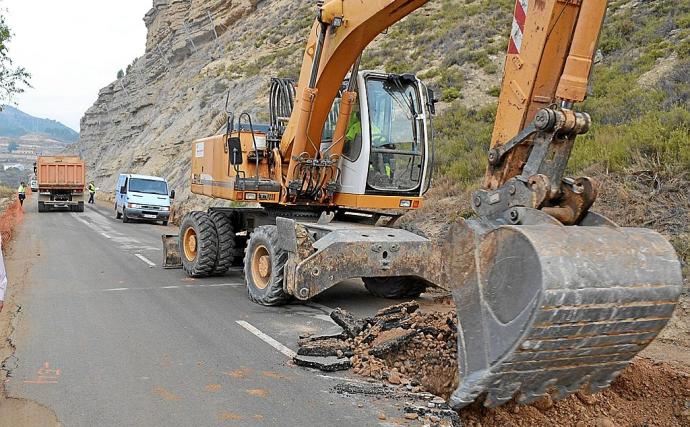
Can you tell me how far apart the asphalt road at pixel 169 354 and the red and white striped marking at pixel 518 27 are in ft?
9.63

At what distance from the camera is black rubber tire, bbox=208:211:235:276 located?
438 inches

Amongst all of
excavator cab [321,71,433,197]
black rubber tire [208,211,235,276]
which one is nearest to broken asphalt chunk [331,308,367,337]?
excavator cab [321,71,433,197]

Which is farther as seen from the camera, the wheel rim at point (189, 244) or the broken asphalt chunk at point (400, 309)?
the wheel rim at point (189, 244)

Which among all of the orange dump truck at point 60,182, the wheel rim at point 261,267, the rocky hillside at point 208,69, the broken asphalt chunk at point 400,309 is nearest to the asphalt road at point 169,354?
the wheel rim at point 261,267

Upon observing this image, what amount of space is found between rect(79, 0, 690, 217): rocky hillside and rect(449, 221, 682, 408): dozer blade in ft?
25.5

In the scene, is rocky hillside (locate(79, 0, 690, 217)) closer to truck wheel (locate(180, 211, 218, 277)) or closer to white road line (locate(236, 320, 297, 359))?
truck wheel (locate(180, 211, 218, 277))

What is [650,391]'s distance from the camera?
18.2 ft

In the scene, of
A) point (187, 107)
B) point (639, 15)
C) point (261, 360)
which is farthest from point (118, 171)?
point (261, 360)

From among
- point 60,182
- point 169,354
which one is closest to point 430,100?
point 169,354

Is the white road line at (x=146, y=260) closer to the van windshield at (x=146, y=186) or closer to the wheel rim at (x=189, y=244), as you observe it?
the wheel rim at (x=189, y=244)

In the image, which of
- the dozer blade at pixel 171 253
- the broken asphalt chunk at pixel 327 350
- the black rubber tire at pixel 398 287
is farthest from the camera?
the dozer blade at pixel 171 253

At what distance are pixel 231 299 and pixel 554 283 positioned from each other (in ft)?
21.3

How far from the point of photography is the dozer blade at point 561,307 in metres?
3.63

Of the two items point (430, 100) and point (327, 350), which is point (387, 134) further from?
point (327, 350)
